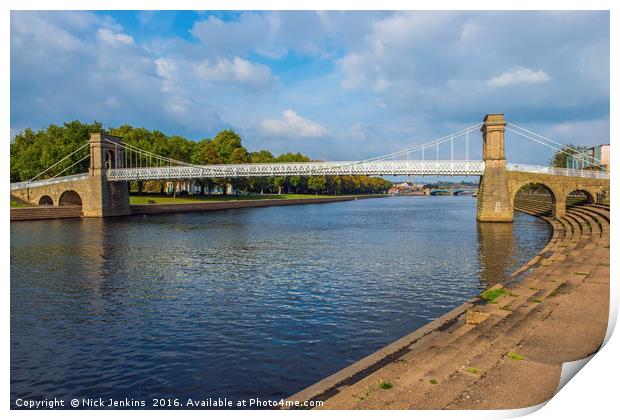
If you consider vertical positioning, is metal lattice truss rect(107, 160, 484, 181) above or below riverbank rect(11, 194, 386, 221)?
above

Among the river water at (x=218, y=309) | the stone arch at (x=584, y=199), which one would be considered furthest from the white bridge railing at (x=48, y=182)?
the stone arch at (x=584, y=199)

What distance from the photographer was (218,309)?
15.1 m

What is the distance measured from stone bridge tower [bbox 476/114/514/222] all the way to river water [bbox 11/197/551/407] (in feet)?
58.3

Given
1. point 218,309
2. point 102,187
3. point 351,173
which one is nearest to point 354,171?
point 351,173

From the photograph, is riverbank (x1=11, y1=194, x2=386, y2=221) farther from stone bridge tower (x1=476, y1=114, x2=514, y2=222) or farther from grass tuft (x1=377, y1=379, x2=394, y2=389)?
grass tuft (x1=377, y1=379, x2=394, y2=389)

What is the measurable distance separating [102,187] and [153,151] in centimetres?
2585

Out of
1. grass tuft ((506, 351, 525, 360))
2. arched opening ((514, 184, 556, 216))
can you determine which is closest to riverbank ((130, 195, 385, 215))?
arched opening ((514, 184, 556, 216))

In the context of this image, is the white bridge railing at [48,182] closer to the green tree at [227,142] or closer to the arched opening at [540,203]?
the green tree at [227,142]

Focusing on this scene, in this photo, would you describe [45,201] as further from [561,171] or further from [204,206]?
[561,171]

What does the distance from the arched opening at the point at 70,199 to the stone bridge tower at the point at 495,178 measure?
55.8m

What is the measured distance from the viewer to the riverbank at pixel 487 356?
7.23 m

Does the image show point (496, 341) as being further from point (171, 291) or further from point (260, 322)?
point (171, 291)

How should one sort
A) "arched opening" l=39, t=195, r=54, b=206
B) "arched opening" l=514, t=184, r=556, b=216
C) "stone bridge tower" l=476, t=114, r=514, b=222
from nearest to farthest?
"stone bridge tower" l=476, t=114, r=514, b=222 < "arched opening" l=514, t=184, r=556, b=216 < "arched opening" l=39, t=195, r=54, b=206

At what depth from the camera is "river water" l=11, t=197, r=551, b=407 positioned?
9.98m
